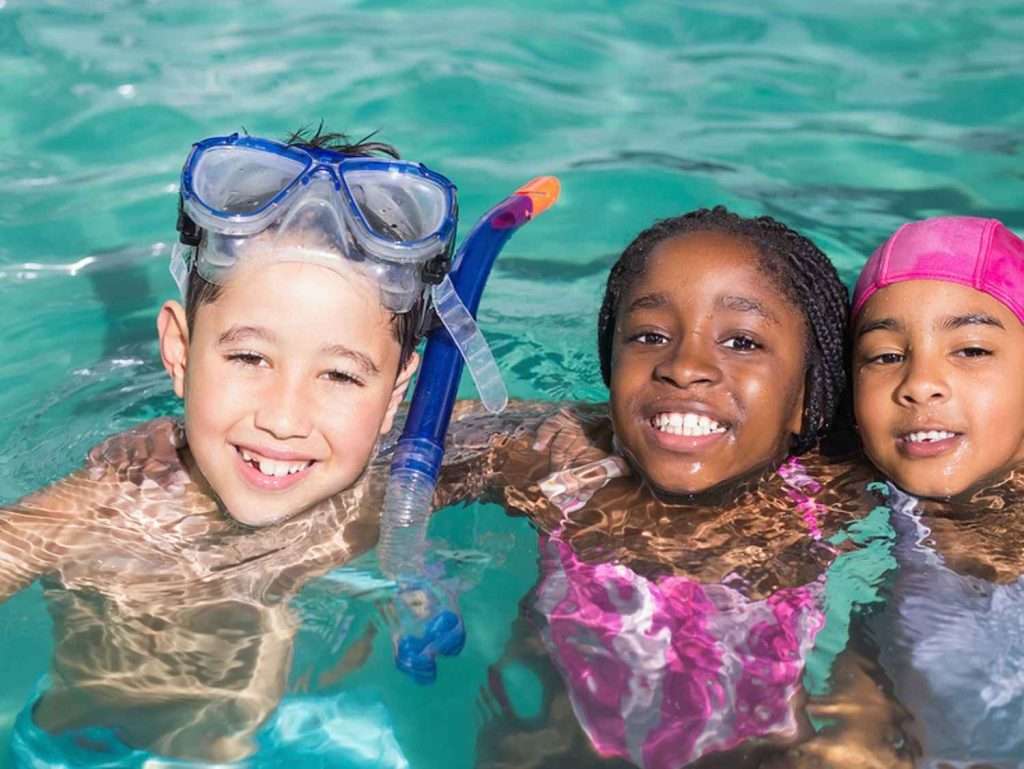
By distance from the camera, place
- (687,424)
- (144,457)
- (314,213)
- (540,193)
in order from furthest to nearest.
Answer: (540,193), (144,457), (687,424), (314,213)

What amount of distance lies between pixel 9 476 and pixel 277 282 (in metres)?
1.55

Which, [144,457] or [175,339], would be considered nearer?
[175,339]

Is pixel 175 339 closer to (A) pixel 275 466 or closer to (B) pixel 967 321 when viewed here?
(A) pixel 275 466

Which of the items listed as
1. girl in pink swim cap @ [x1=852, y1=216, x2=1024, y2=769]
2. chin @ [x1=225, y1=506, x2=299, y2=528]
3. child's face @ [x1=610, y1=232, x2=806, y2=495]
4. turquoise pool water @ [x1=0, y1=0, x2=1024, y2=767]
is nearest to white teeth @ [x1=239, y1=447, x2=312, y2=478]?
chin @ [x1=225, y1=506, x2=299, y2=528]

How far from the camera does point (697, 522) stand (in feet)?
14.1

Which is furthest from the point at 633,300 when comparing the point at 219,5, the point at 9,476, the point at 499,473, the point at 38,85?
the point at 219,5

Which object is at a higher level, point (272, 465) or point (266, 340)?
point (266, 340)

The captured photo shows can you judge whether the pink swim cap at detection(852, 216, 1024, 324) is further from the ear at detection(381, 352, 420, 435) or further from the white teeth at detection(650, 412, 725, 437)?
the ear at detection(381, 352, 420, 435)

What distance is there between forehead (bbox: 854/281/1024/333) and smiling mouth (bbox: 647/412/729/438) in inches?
25.2

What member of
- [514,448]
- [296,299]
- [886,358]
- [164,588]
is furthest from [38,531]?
[886,358]

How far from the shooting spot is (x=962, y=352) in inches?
162

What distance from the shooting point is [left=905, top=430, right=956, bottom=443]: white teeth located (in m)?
4.09

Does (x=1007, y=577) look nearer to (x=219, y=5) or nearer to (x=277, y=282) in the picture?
(x=277, y=282)

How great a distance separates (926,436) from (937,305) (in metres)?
0.39
